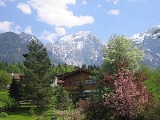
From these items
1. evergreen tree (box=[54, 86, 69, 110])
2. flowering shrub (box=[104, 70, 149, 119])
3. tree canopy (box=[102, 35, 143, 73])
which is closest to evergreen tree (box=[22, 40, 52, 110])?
evergreen tree (box=[54, 86, 69, 110])

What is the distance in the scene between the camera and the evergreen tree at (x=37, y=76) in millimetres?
60353

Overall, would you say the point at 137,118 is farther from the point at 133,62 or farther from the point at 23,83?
the point at 23,83

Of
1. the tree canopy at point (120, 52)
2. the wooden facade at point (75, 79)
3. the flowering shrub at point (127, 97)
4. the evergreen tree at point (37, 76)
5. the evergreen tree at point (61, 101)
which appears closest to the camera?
the flowering shrub at point (127, 97)

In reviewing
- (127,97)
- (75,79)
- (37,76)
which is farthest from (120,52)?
(75,79)

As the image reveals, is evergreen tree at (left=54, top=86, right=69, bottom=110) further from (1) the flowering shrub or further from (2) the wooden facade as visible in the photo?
(1) the flowering shrub

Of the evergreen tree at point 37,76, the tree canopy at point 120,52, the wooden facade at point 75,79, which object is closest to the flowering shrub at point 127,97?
the tree canopy at point 120,52

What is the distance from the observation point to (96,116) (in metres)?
28.3

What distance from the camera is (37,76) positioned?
2408 inches

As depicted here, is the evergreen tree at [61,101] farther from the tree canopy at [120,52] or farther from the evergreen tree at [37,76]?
the tree canopy at [120,52]

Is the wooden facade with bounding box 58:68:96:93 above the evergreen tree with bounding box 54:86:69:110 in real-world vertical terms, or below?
above

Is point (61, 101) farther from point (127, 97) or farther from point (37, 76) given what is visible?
point (127, 97)

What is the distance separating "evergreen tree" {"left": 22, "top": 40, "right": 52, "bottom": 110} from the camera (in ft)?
198

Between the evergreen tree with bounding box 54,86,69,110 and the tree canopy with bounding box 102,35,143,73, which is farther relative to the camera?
the evergreen tree with bounding box 54,86,69,110

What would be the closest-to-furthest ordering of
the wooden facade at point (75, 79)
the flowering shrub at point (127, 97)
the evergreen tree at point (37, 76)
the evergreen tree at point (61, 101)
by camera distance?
the flowering shrub at point (127, 97) → the evergreen tree at point (61, 101) → the evergreen tree at point (37, 76) → the wooden facade at point (75, 79)
